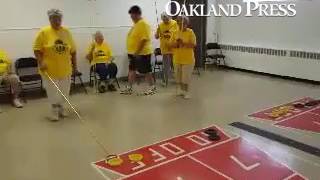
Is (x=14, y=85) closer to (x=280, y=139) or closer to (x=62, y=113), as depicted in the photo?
(x=62, y=113)

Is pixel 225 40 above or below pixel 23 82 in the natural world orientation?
above

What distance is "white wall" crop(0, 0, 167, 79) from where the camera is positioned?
5.73 meters

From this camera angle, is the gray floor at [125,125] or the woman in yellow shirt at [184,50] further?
the woman in yellow shirt at [184,50]

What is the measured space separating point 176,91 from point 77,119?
2.09 m

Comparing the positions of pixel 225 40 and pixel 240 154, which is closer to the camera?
pixel 240 154

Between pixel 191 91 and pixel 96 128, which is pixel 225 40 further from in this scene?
pixel 96 128

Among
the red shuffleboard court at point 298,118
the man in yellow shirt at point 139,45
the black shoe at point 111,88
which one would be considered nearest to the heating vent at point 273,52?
the red shuffleboard court at point 298,118

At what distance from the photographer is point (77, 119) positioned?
4.59m

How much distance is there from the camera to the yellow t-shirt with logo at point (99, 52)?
20.5ft

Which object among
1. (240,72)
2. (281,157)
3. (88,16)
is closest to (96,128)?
(281,157)

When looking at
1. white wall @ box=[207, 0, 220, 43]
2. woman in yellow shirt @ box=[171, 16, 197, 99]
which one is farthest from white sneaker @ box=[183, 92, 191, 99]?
white wall @ box=[207, 0, 220, 43]

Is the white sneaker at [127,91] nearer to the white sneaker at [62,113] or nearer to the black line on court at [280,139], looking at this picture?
the white sneaker at [62,113]

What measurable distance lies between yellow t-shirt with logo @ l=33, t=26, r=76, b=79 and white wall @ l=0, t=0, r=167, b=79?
178cm

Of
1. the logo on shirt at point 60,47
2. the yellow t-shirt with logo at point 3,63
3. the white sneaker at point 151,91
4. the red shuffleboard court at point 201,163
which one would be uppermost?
the logo on shirt at point 60,47
